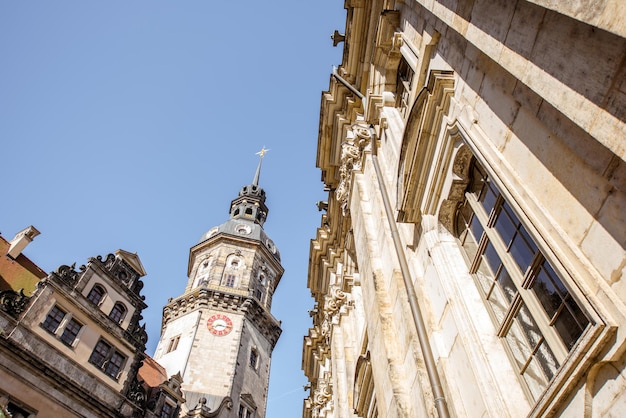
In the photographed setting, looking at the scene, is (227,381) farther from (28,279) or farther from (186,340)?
(28,279)

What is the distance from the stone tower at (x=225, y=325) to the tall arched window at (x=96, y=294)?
989 centimetres

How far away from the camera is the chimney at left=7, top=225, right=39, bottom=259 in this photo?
74.5 ft

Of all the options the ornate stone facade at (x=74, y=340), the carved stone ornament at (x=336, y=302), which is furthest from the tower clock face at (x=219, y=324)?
the carved stone ornament at (x=336, y=302)

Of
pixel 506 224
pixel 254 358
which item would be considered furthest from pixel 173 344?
pixel 506 224

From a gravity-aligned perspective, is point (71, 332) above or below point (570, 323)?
above

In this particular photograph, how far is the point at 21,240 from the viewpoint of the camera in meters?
23.5

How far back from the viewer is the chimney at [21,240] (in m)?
22.7

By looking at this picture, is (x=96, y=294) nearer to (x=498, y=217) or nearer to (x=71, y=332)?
(x=71, y=332)

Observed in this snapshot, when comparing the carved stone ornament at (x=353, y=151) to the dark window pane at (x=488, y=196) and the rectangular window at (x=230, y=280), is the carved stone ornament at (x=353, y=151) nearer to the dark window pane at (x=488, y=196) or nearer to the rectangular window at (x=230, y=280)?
the dark window pane at (x=488, y=196)

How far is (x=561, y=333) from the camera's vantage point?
3828 millimetres

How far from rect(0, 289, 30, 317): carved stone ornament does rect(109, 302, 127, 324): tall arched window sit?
4.75 meters

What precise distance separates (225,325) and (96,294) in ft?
45.4

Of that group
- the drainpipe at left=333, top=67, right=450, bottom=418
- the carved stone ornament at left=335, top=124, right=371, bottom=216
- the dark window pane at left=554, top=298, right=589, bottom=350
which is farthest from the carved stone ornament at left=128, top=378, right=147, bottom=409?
the dark window pane at left=554, top=298, right=589, bottom=350

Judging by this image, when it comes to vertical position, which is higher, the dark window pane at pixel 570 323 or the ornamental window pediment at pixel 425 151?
the ornamental window pediment at pixel 425 151
